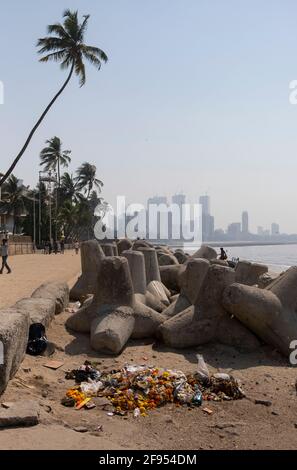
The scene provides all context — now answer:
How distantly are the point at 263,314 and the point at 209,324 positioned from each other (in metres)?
0.77

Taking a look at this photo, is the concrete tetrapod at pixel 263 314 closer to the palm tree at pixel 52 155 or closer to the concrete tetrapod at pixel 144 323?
the concrete tetrapod at pixel 144 323

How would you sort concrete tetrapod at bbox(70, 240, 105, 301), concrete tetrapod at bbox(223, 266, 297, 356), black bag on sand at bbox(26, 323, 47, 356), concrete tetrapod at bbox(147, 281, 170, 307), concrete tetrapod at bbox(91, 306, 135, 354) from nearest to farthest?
1. black bag on sand at bbox(26, 323, 47, 356)
2. concrete tetrapod at bbox(91, 306, 135, 354)
3. concrete tetrapod at bbox(223, 266, 297, 356)
4. concrete tetrapod at bbox(147, 281, 170, 307)
5. concrete tetrapod at bbox(70, 240, 105, 301)

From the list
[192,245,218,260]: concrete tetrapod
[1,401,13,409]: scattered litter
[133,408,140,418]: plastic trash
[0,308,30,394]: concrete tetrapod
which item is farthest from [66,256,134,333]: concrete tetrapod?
[192,245,218,260]: concrete tetrapod

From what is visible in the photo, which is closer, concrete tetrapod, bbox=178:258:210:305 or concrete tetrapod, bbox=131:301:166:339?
concrete tetrapod, bbox=131:301:166:339

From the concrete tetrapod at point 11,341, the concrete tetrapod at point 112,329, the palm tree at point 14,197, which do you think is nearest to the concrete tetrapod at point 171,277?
the concrete tetrapod at point 112,329

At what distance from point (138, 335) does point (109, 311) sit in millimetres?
543

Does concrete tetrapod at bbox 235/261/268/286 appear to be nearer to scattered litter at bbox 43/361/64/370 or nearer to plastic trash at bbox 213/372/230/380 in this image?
plastic trash at bbox 213/372/230/380

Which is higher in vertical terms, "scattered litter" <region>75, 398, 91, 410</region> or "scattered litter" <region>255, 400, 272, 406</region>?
"scattered litter" <region>75, 398, 91, 410</region>

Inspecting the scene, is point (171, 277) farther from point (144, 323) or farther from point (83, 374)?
point (83, 374)

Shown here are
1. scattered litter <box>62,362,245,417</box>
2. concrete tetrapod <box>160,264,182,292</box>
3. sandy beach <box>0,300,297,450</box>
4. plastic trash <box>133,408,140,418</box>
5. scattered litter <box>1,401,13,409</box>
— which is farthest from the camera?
concrete tetrapod <box>160,264,182,292</box>

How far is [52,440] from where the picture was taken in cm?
427

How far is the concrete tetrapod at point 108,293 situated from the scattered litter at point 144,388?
1673 millimetres

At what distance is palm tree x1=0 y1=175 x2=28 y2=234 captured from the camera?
52031 millimetres
